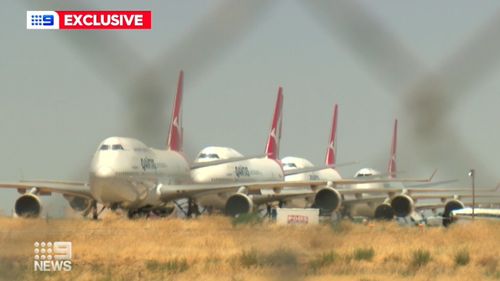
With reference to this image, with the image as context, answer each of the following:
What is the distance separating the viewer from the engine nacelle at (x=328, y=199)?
50781mm

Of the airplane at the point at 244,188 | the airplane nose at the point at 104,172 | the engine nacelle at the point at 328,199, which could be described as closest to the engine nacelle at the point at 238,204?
the airplane at the point at 244,188

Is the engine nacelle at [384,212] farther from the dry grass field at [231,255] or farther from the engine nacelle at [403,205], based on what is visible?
the dry grass field at [231,255]

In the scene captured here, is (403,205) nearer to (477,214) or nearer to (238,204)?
(477,214)

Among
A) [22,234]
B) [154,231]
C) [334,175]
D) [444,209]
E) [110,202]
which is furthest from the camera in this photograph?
[334,175]

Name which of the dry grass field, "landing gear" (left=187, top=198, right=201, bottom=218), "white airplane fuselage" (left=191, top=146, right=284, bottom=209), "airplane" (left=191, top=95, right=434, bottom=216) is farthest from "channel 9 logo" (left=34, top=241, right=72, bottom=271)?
"white airplane fuselage" (left=191, top=146, right=284, bottom=209)

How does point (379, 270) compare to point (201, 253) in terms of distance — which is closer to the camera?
point (379, 270)

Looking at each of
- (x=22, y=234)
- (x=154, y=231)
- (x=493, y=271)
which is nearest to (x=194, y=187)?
(x=154, y=231)

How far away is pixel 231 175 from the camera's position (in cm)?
5669

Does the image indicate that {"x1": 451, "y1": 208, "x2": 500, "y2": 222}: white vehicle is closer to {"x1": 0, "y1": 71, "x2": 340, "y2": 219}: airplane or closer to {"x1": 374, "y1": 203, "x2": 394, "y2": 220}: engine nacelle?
{"x1": 374, "y1": 203, "x2": 394, "y2": 220}: engine nacelle

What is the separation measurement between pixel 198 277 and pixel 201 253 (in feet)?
16.8

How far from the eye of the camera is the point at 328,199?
51.2 metres

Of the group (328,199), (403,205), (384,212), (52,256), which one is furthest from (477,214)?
(52,256)

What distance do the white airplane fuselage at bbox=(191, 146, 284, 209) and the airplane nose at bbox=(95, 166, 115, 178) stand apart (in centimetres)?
843

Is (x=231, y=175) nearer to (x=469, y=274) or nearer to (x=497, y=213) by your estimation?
(x=497, y=213)
